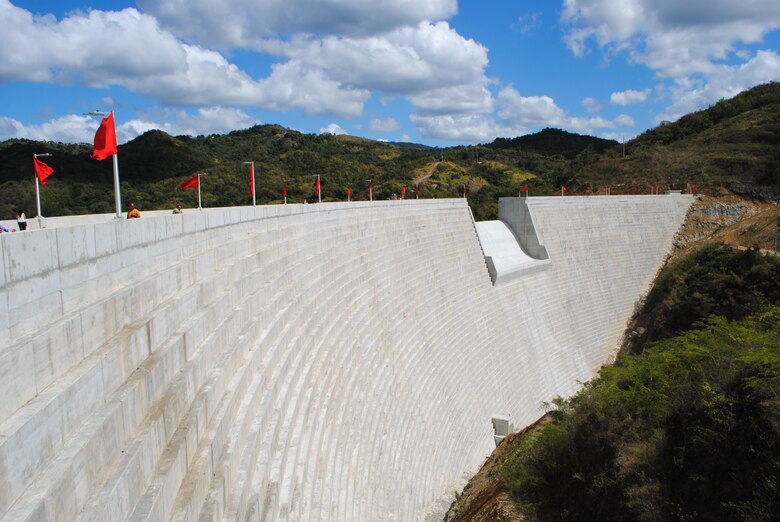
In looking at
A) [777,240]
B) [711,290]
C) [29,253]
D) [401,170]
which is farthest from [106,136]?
[401,170]

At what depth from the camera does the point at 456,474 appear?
14742 mm

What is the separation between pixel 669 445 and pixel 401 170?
180 ft

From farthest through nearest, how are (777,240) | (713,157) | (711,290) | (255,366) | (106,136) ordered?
1. (713,157)
2. (777,240)
3. (711,290)
4. (106,136)
5. (255,366)

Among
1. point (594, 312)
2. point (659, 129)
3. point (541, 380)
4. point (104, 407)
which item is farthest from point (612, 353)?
point (659, 129)

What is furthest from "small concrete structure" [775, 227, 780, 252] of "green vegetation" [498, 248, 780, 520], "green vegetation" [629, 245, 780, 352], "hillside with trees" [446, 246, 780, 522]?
"hillside with trees" [446, 246, 780, 522]

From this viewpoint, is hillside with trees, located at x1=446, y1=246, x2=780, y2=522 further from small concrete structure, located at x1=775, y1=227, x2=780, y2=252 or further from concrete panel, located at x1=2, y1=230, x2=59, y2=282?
small concrete structure, located at x1=775, y1=227, x2=780, y2=252

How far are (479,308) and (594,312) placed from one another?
394 inches

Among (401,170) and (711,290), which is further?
(401,170)

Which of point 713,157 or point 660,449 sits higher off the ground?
point 713,157

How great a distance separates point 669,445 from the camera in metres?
9.65

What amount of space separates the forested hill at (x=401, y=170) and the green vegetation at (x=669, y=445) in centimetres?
1880

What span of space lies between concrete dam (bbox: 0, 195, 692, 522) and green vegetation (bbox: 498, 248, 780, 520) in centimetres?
292

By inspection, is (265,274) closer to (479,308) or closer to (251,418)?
(251,418)

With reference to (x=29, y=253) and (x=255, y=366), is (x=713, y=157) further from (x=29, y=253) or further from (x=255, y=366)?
(x=29, y=253)
